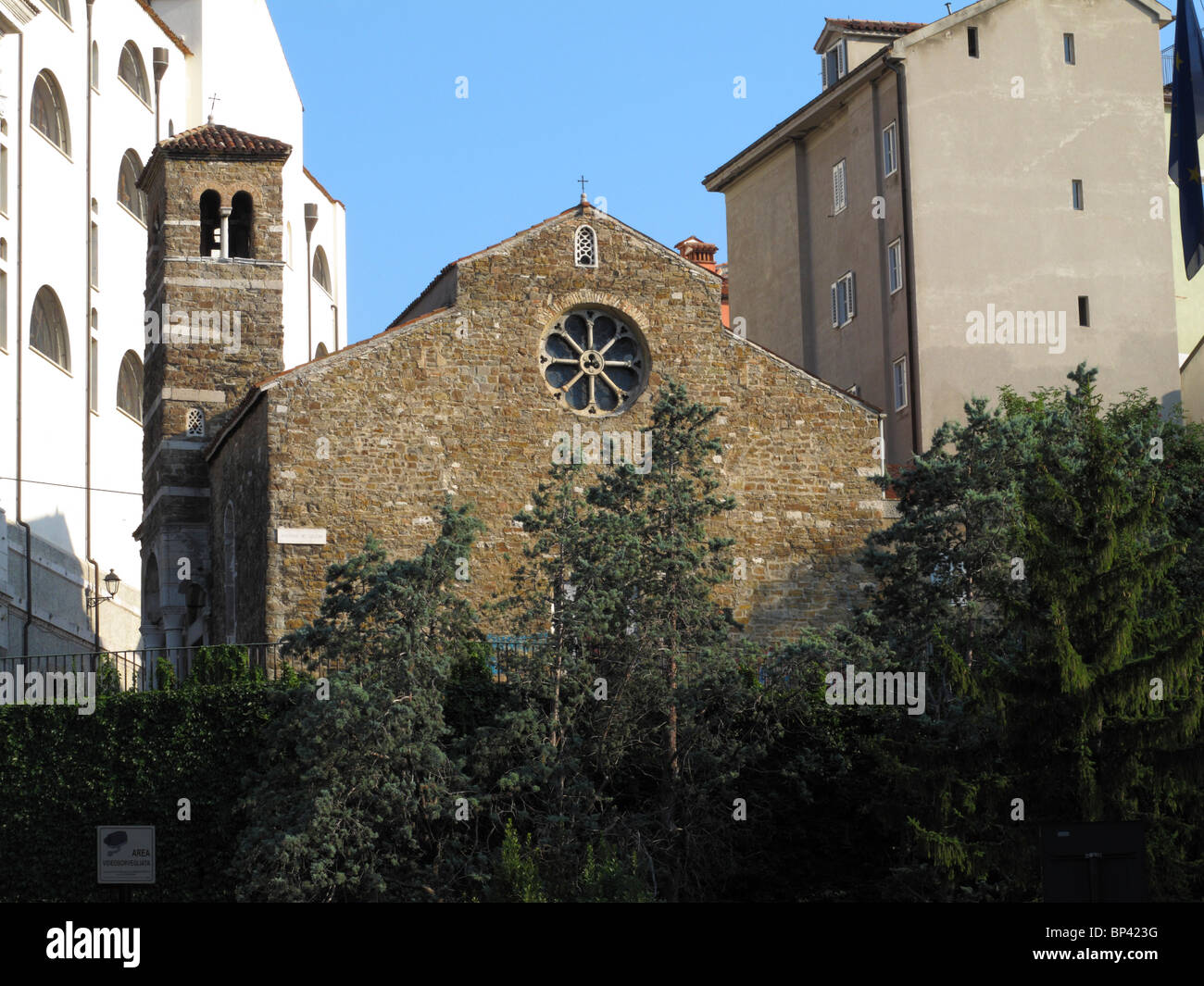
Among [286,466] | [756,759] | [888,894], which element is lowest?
[888,894]

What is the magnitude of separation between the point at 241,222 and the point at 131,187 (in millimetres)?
20292

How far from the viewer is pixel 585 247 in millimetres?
33875

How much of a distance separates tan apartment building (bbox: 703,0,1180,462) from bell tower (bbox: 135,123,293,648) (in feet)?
47.5

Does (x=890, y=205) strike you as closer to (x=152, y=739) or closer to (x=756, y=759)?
(x=756, y=759)

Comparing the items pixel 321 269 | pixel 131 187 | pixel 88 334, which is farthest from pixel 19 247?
pixel 321 269

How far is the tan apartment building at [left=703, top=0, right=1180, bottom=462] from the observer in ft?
142

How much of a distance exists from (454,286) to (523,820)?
36.9ft

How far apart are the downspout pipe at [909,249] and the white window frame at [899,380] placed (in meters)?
0.22

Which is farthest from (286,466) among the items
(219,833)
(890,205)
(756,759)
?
(890,205)

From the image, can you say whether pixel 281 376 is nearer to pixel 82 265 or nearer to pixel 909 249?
pixel 909 249

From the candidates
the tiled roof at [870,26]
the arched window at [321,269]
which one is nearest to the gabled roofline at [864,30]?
the tiled roof at [870,26]

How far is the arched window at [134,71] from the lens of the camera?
5591cm
